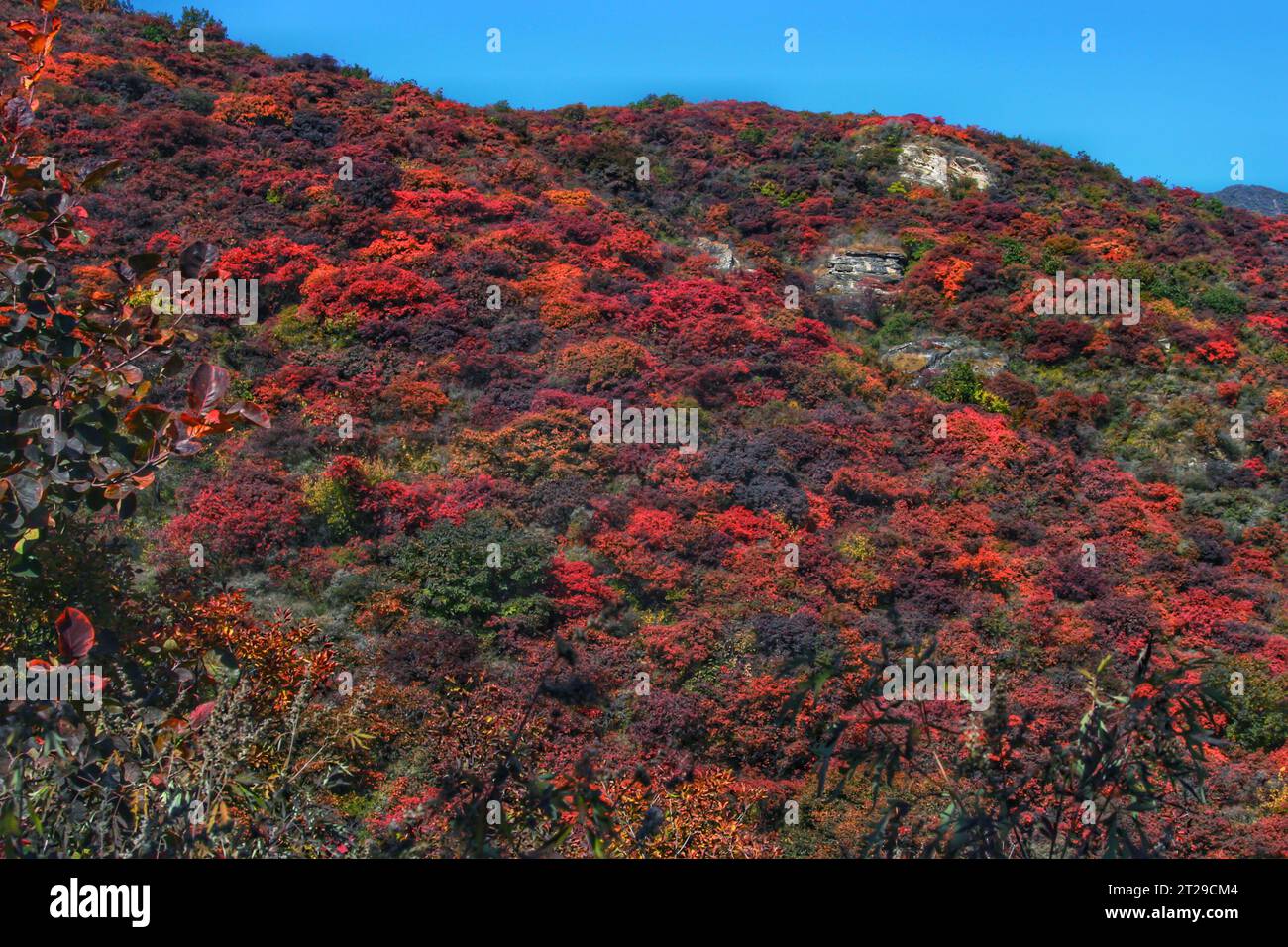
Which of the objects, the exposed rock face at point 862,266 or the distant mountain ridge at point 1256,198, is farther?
the distant mountain ridge at point 1256,198

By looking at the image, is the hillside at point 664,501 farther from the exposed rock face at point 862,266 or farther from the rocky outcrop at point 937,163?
the rocky outcrop at point 937,163

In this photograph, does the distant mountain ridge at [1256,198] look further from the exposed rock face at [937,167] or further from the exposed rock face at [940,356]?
the exposed rock face at [940,356]

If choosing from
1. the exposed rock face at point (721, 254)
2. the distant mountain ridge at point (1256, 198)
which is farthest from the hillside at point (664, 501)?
the distant mountain ridge at point (1256, 198)

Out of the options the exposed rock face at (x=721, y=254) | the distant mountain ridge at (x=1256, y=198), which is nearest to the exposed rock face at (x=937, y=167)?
the exposed rock face at (x=721, y=254)

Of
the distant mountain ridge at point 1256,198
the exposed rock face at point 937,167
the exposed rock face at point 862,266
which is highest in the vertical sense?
the distant mountain ridge at point 1256,198

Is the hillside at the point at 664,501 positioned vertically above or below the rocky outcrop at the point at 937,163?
below

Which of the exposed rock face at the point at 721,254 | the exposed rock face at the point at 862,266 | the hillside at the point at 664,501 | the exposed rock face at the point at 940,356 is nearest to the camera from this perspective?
the hillside at the point at 664,501

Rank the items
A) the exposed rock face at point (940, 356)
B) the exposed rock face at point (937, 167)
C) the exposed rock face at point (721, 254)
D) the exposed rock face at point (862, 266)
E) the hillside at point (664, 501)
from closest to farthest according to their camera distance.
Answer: the hillside at point (664, 501) → the exposed rock face at point (940, 356) → the exposed rock face at point (721, 254) → the exposed rock face at point (862, 266) → the exposed rock face at point (937, 167)
